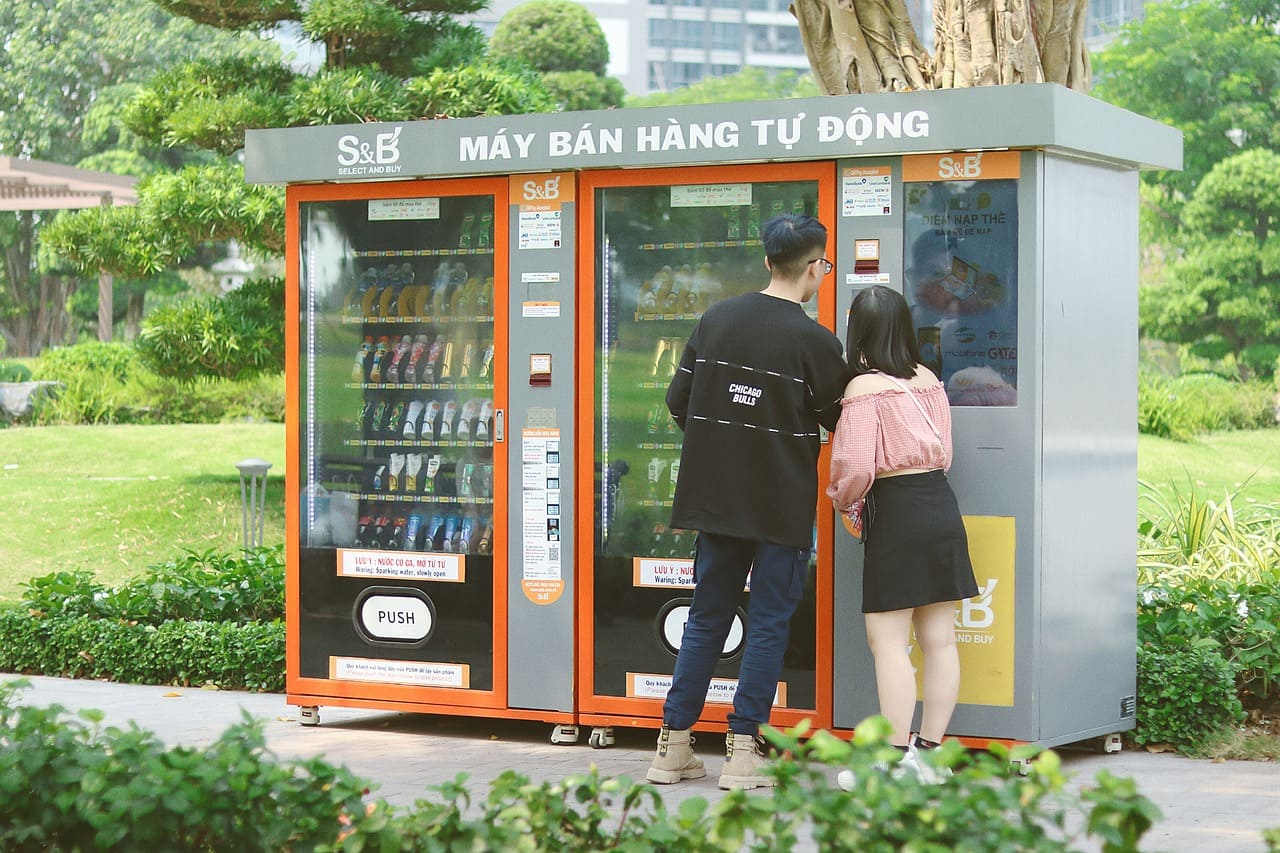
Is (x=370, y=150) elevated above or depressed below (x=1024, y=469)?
above

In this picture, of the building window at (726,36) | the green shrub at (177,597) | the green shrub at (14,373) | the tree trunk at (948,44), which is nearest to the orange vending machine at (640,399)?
the tree trunk at (948,44)

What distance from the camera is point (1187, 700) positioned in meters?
6.34

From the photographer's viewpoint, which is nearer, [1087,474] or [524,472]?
[1087,474]

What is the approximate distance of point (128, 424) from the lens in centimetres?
2111

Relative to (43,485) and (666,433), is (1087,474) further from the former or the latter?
(43,485)

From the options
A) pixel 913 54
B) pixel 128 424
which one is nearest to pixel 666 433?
pixel 913 54

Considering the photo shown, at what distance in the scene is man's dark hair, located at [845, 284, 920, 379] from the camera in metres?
5.56

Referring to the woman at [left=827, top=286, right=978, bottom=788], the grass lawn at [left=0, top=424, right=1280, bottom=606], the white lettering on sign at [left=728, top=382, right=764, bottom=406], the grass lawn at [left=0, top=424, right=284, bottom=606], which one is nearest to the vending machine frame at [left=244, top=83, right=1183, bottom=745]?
the woman at [left=827, top=286, right=978, bottom=788]

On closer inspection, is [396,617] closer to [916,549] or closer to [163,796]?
[916,549]

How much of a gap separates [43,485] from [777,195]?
489 inches

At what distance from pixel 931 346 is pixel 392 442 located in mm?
2540

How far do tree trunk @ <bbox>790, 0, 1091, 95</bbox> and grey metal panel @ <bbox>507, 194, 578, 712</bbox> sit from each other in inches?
115

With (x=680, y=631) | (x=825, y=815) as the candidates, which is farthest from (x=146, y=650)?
(x=825, y=815)

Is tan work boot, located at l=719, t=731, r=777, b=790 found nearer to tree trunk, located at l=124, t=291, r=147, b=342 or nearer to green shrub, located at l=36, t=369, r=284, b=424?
green shrub, located at l=36, t=369, r=284, b=424
